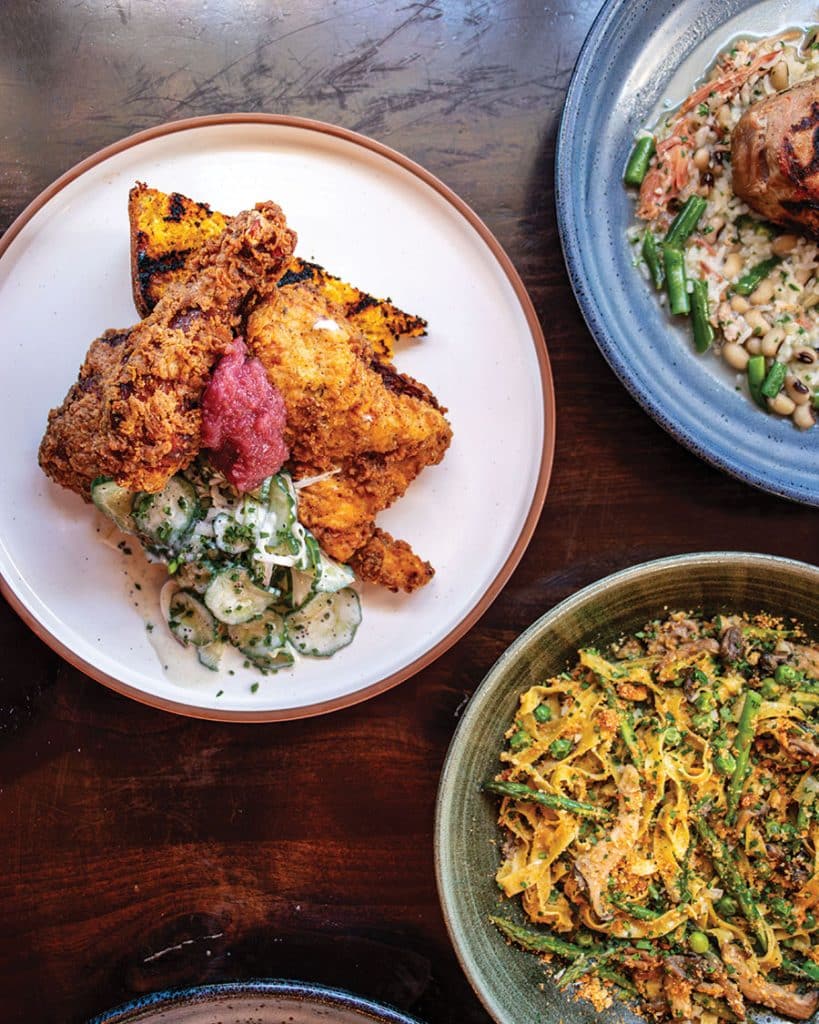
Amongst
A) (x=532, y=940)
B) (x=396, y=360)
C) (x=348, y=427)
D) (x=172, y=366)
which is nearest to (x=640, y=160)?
(x=396, y=360)

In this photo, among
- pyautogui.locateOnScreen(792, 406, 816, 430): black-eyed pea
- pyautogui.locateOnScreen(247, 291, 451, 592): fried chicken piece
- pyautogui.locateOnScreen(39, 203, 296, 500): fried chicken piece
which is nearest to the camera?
pyautogui.locateOnScreen(39, 203, 296, 500): fried chicken piece

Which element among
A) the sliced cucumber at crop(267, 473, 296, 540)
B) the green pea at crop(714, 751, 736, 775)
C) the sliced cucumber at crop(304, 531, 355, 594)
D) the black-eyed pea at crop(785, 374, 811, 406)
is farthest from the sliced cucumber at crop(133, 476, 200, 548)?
the black-eyed pea at crop(785, 374, 811, 406)

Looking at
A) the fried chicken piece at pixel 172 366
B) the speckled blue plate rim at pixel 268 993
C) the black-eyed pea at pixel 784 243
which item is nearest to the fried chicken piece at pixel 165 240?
the fried chicken piece at pixel 172 366

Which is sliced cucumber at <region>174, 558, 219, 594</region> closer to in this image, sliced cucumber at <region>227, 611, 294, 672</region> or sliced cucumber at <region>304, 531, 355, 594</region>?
sliced cucumber at <region>227, 611, 294, 672</region>

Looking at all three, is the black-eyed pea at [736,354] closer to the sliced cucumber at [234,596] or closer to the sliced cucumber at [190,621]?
the sliced cucumber at [234,596]

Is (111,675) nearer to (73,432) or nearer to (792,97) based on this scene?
(73,432)
